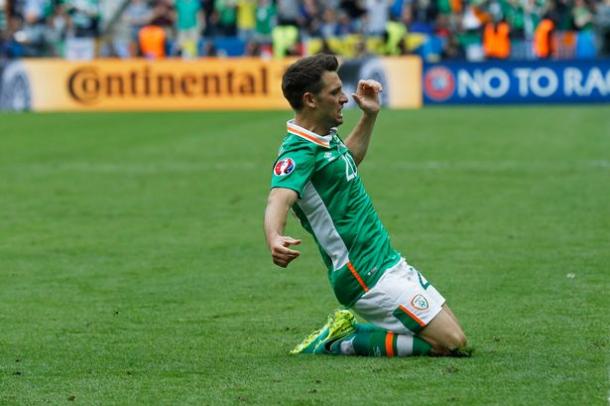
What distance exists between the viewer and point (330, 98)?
748cm

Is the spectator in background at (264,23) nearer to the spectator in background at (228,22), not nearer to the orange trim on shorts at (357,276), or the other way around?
the spectator in background at (228,22)

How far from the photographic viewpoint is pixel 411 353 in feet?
25.2

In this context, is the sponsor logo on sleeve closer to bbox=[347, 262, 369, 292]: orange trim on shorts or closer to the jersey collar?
bbox=[347, 262, 369, 292]: orange trim on shorts

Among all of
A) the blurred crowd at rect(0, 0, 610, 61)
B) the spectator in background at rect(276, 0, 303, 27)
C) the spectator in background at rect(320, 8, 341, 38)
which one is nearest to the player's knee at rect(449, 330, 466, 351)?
the blurred crowd at rect(0, 0, 610, 61)

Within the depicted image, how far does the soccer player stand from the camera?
746 centimetres

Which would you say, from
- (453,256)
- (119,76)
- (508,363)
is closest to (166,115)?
(119,76)

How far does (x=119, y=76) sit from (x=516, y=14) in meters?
10.6

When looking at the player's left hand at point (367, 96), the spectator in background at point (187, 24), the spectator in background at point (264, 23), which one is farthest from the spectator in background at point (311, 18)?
the player's left hand at point (367, 96)

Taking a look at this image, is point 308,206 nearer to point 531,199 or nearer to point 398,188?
point 531,199

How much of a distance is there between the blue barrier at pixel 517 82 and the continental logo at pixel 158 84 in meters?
3.87

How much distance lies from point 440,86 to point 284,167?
1002 inches

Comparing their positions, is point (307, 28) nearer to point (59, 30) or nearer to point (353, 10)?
point (353, 10)

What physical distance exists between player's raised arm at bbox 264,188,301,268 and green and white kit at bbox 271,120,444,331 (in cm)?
29

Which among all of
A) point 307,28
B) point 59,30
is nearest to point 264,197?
point 307,28
